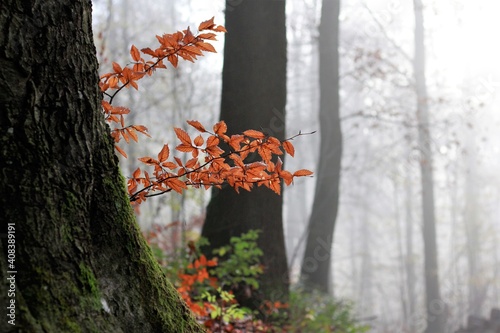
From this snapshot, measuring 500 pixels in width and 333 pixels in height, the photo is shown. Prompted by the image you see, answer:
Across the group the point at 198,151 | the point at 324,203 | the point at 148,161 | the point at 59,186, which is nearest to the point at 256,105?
the point at 198,151

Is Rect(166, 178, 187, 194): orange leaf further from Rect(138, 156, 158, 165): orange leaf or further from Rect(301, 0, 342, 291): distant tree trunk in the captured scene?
Rect(301, 0, 342, 291): distant tree trunk

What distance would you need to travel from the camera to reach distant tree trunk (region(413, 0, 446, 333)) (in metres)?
15.4

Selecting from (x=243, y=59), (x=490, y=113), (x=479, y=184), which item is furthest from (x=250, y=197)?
(x=490, y=113)

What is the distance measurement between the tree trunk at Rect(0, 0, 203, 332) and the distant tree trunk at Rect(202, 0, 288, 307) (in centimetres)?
317

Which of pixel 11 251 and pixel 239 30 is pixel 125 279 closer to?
pixel 11 251

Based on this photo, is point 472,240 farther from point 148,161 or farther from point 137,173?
point 148,161

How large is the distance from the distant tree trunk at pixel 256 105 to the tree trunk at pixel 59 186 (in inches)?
125

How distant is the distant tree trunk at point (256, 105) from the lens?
5.23 m

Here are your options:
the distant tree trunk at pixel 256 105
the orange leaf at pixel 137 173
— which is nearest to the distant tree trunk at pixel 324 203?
the distant tree trunk at pixel 256 105

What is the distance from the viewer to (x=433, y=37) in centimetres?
2202

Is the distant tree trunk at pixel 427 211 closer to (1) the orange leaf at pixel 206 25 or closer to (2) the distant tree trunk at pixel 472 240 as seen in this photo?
(2) the distant tree trunk at pixel 472 240

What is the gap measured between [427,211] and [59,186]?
643 inches

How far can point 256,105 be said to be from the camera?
17.3ft

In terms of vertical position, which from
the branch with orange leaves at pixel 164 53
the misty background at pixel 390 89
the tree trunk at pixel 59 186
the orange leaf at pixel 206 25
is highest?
the misty background at pixel 390 89
